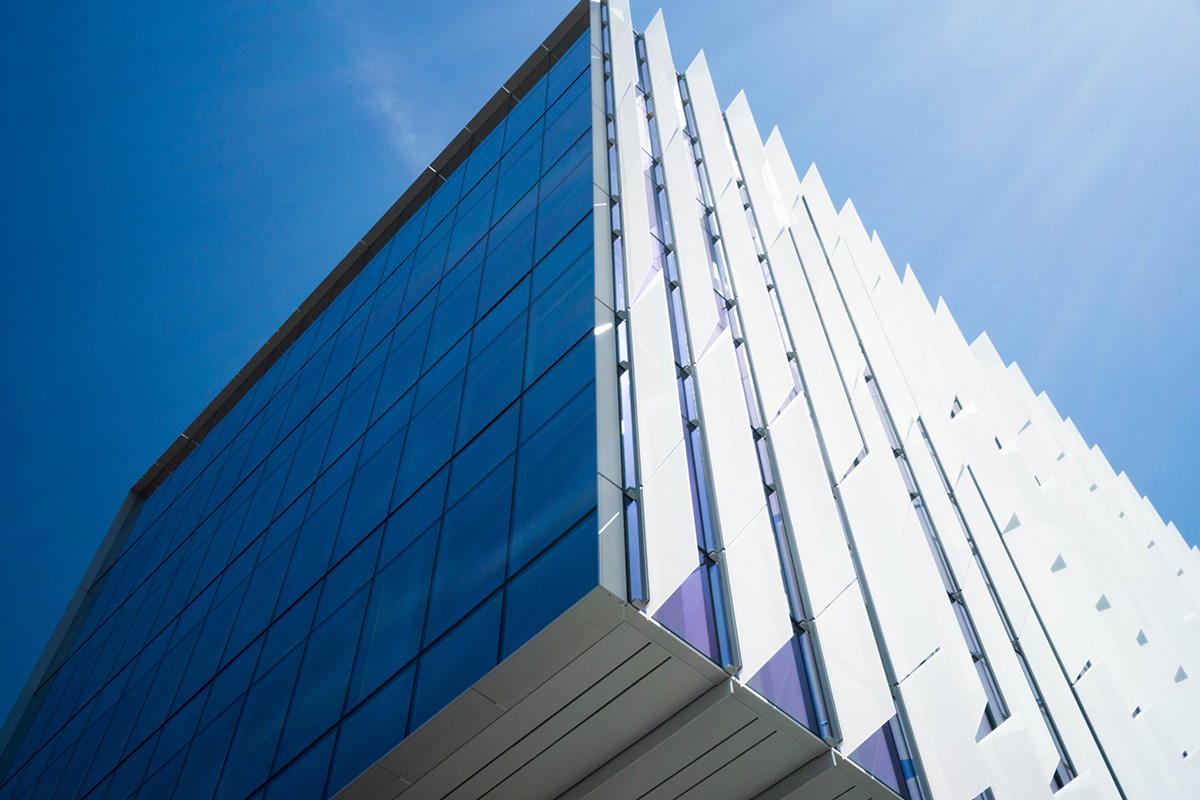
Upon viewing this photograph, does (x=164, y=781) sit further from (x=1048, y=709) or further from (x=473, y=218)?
(x=1048, y=709)

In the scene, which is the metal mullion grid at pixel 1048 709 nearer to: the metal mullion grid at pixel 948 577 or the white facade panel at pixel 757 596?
the metal mullion grid at pixel 948 577

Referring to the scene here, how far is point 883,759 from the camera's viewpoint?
8.68 meters

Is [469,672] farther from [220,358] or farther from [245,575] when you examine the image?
[220,358]

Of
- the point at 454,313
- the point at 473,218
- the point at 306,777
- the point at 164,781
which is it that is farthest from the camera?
the point at 473,218

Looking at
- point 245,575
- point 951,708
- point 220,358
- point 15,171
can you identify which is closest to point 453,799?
point 951,708

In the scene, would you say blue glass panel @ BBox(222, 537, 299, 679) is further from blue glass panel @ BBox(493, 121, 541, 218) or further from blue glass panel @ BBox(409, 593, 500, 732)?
blue glass panel @ BBox(493, 121, 541, 218)

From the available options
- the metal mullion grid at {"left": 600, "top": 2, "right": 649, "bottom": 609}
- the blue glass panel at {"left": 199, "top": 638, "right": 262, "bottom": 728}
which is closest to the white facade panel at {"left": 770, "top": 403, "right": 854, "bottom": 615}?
the metal mullion grid at {"left": 600, "top": 2, "right": 649, "bottom": 609}

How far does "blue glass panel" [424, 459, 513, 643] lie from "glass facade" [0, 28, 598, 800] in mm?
37

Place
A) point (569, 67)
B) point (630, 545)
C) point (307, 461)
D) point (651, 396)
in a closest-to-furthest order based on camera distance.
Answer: point (630, 545)
point (651, 396)
point (307, 461)
point (569, 67)

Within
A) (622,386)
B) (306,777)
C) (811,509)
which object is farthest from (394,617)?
(811,509)

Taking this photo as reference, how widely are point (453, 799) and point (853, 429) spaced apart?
755 centimetres

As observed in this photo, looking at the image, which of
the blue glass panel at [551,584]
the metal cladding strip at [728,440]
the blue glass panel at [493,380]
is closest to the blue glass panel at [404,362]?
the blue glass panel at [493,380]

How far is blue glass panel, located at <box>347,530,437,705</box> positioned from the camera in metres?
10.5

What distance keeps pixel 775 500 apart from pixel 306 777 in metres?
6.33
